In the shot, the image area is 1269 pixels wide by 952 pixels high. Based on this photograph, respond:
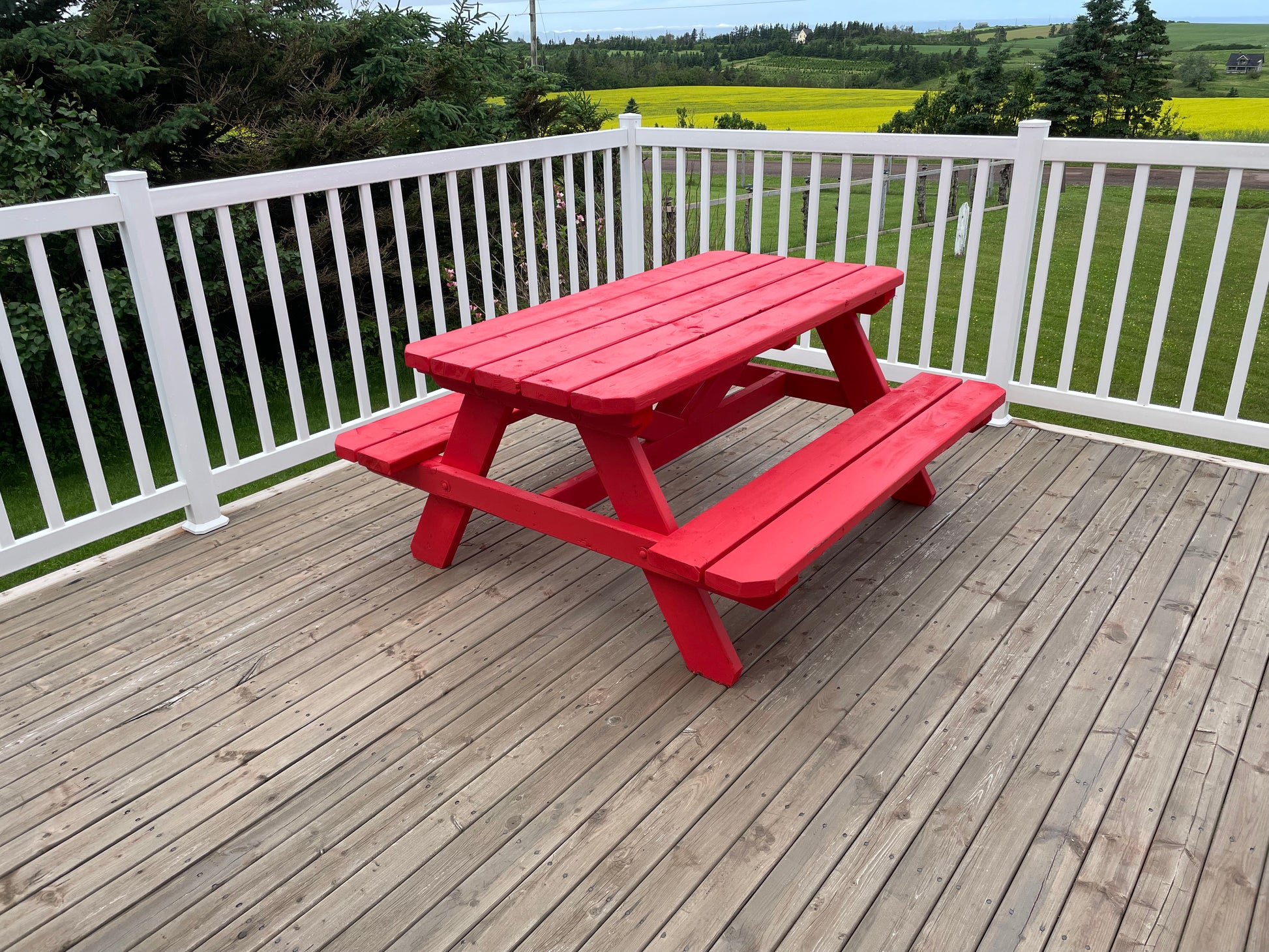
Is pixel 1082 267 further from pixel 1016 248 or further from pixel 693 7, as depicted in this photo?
pixel 693 7

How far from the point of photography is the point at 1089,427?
4.62 meters

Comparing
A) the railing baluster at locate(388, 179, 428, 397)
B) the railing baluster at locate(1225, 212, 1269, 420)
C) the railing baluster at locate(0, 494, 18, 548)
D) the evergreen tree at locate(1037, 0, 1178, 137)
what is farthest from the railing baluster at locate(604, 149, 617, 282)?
the evergreen tree at locate(1037, 0, 1178, 137)

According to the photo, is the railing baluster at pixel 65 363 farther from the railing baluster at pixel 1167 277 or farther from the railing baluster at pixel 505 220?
the railing baluster at pixel 1167 277

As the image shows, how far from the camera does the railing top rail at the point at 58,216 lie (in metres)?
2.38

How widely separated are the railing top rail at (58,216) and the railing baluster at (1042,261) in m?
2.88

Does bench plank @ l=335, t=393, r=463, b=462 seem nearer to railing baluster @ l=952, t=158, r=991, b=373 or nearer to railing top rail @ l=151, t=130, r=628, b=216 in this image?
railing top rail @ l=151, t=130, r=628, b=216

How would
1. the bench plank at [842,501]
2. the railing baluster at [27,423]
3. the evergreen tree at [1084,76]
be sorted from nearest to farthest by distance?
the bench plank at [842,501] < the railing baluster at [27,423] < the evergreen tree at [1084,76]

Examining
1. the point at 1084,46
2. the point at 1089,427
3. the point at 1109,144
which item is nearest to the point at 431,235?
the point at 1109,144

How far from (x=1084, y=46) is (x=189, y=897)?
2302 cm

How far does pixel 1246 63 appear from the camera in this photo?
79.8 feet

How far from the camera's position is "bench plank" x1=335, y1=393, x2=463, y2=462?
258 centimetres

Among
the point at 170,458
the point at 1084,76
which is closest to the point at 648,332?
the point at 170,458

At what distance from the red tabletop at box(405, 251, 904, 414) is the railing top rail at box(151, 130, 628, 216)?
91 cm

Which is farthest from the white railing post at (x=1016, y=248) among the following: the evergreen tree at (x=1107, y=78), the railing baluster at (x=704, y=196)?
the evergreen tree at (x=1107, y=78)
